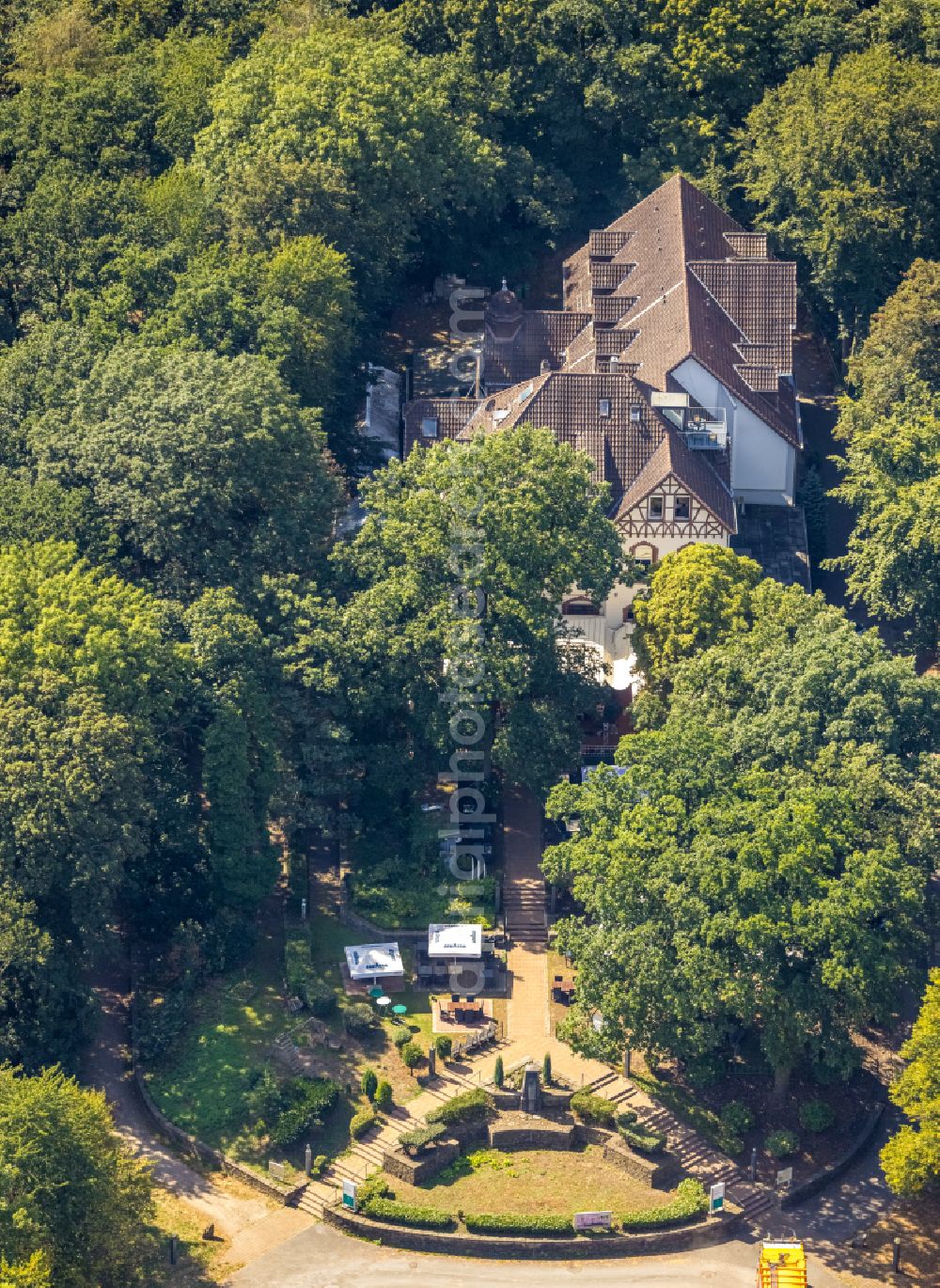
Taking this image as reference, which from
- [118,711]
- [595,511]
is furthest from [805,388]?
[118,711]

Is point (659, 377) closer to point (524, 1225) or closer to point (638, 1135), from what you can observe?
point (638, 1135)

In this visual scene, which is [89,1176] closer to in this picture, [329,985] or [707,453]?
[329,985]

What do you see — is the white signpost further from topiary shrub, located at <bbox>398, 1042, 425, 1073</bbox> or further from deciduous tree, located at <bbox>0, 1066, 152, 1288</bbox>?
deciduous tree, located at <bbox>0, 1066, 152, 1288</bbox>

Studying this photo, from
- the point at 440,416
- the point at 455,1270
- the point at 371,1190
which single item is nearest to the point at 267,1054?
the point at 371,1190

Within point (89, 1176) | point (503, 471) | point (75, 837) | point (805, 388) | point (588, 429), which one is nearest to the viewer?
point (89, 1176)

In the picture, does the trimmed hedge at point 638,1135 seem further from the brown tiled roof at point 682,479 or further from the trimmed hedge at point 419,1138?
the brown tiled roof at point 682,479

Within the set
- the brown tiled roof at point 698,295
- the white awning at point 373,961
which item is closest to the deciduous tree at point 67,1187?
the white awning at point 373,961
